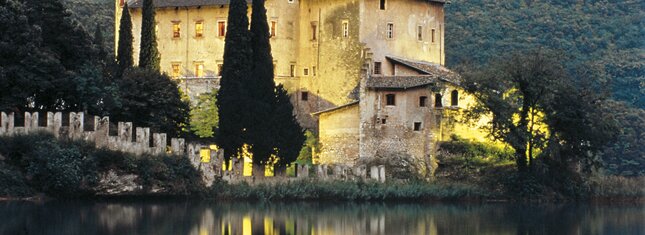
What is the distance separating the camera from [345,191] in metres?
82.9

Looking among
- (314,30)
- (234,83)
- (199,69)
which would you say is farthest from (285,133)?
(199,69)

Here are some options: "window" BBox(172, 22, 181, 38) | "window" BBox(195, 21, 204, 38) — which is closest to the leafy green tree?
"window" BBox(195, 21, 204, 38)

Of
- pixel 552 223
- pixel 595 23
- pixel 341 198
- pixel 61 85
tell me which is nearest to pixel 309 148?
pixel 341 198

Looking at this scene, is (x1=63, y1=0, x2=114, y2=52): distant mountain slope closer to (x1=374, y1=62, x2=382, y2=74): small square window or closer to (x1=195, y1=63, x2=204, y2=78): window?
(x1=195, y1=63, x2=204, y2=78): window

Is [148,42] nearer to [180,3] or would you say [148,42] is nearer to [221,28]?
[221,28]

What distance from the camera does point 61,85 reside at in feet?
263

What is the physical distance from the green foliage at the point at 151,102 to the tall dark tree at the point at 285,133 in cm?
560

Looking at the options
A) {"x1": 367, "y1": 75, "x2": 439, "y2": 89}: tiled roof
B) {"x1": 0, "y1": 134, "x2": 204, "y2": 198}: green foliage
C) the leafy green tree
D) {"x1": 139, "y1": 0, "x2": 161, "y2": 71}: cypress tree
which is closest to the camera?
{"x1": 0, "y1": 134, "x2": 204, "y2": 198}: green foliage

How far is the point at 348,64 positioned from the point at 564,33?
75.8ft

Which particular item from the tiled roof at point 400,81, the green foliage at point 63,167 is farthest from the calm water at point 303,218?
the tiled roof at point 400,81

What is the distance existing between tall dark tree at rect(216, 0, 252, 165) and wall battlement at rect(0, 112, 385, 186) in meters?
0.75

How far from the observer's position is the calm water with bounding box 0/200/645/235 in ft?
212

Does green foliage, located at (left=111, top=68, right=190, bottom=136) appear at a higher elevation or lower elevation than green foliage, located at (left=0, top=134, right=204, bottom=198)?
higher

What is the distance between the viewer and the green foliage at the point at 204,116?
9138 cm
